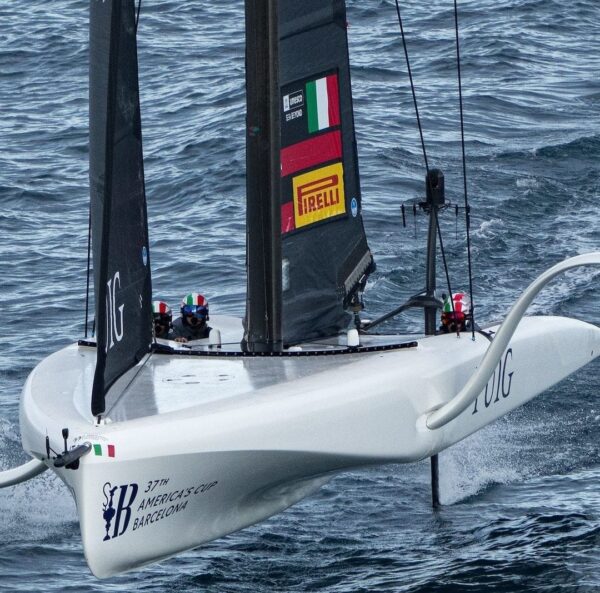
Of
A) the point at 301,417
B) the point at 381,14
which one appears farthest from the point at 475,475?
the point at 381,14

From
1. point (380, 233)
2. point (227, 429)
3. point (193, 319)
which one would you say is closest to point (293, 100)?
point (193, 319)

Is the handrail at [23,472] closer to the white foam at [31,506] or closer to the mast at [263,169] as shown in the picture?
the white foam at [31,506]

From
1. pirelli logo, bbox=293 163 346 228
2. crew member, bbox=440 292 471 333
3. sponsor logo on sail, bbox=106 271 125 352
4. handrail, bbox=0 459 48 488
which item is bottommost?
handrail, bbox=0 459 48 488

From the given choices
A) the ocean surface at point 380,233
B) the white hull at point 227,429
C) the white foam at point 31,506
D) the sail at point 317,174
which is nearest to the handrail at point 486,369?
the white hull at point 227,429

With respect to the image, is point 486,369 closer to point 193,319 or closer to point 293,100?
point 293,100

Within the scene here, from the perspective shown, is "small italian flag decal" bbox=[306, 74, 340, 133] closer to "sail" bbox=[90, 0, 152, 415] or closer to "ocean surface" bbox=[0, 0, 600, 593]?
"sail" bbox=[90, 0, 152, 415]

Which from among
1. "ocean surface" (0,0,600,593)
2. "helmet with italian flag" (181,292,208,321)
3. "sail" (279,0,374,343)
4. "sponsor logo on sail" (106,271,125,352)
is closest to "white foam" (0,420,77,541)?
"ocean surface" (0,0,600,593)

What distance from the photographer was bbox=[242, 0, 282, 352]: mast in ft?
33.8

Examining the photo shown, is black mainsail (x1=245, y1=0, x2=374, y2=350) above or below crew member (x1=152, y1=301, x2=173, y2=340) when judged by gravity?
above

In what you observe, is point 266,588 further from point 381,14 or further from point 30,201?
point 381,14

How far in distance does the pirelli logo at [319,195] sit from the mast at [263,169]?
0.39 metres

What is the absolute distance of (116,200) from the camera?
9242mm

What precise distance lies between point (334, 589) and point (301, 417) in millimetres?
1526

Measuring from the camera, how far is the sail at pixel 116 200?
8.83 meters
